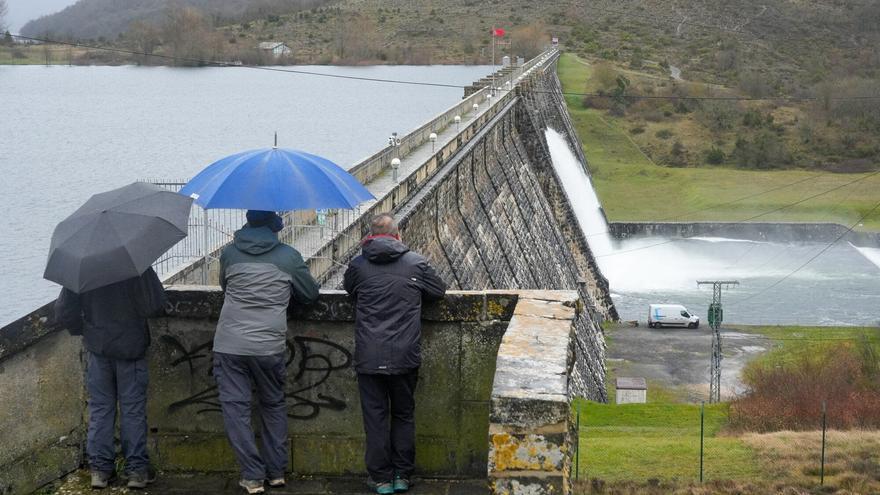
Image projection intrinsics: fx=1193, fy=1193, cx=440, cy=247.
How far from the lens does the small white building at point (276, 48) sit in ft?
351

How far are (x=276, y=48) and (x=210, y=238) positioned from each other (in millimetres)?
98516

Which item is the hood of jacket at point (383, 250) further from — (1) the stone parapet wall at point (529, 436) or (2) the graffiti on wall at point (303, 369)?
(1) the stone parapet wall at point (529, 436)

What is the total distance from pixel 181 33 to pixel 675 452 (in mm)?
72166

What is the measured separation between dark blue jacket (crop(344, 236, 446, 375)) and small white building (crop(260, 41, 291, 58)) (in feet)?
331

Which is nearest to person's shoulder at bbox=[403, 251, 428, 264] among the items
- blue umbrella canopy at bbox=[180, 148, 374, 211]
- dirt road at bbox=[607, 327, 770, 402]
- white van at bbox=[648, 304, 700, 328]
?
blue umbrella canopy at bbox=[180, 148, 374, 211]

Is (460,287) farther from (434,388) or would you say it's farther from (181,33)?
(181,33)

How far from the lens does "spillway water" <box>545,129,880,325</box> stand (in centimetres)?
5688

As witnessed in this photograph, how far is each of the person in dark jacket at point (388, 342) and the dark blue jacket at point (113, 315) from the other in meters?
1.33

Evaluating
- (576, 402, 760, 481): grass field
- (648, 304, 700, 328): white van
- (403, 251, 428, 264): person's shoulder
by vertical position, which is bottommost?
(648, 304, 700, 328): white van

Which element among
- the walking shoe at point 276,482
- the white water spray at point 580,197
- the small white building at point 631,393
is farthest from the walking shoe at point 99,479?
the white water spray at point 580,197

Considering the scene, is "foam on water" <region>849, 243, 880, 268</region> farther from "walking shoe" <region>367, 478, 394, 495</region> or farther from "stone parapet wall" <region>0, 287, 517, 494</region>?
"walking shoe" <region>367, 478, 394, 495</region>

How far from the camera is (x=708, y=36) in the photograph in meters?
162

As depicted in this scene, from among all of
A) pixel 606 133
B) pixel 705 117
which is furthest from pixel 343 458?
pixel 705 117

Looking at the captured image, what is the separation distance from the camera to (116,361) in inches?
302
